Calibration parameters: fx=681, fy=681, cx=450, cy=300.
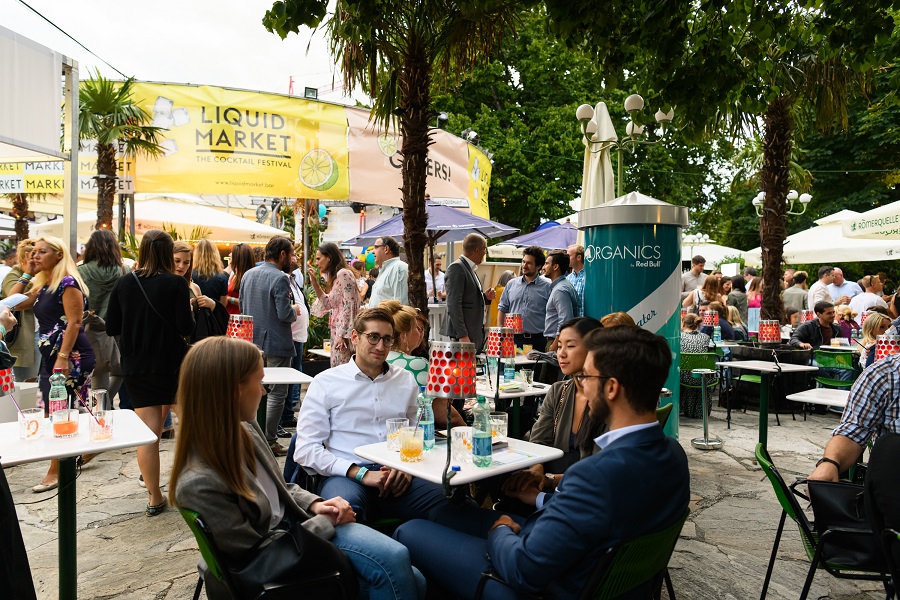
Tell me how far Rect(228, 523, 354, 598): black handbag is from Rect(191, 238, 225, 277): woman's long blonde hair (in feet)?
15.5

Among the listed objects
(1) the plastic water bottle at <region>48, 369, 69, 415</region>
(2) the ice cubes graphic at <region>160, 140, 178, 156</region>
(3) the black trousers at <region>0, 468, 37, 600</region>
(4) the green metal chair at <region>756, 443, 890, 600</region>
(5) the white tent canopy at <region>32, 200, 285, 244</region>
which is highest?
(2) the ice cubes graphic at <region>160, 140, 178, 156</region>

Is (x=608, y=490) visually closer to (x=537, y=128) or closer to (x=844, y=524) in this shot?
(x=844, y=524)

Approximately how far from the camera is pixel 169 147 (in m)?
7.84

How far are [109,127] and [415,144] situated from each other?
180 inches

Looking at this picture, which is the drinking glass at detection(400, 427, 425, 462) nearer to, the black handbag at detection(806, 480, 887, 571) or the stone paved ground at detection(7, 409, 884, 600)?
the stone paved ground at detection(7, 409, 884, 600)

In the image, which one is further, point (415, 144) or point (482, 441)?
point (415, 144)

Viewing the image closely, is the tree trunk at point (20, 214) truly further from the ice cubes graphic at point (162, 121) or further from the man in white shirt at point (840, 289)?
the man in white shirt at point (840, 289)

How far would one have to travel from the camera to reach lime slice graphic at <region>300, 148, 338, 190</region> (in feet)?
27.4

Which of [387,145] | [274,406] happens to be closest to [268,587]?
[274,406]

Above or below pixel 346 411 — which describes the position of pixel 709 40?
above

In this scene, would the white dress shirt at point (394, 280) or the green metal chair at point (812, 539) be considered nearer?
the green metal chair at point (812, 539)

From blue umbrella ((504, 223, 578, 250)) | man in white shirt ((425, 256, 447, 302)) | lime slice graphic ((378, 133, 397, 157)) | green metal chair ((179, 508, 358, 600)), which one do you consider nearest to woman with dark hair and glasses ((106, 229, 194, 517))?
green metal chair ((179, 508, 358, 600))

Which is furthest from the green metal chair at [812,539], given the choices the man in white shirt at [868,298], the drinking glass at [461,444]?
the man in white shirt at [868,298]

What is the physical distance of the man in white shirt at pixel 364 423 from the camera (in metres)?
3.30
